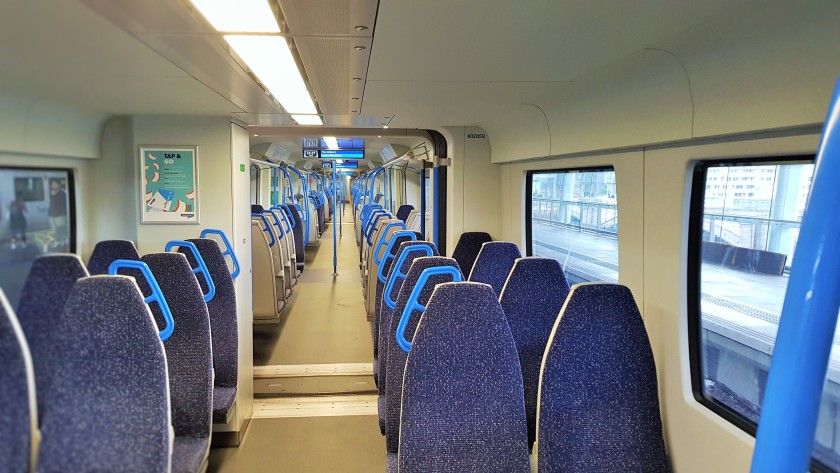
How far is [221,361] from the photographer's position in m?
3.44

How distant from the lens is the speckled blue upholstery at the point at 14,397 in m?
0.99

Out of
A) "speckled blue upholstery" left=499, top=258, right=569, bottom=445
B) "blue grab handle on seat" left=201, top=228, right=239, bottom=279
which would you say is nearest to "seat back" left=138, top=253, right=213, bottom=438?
"blue grab handle on seat" left=201, top=228, right=239, bottom=279

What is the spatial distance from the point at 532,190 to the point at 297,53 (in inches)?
110

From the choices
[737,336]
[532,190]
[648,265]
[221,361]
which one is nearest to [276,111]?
[221,361]

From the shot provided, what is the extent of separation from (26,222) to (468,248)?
3.91 metres

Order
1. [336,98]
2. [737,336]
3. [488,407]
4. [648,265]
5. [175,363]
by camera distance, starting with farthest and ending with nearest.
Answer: [336,98], [175,363], [648,265], [737,336], [488,407]

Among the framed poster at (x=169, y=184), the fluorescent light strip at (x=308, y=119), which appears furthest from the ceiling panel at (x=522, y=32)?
the fluorescent light strip at (x=308, y=119)

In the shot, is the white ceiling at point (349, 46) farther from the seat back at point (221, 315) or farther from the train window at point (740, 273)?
the seat back at point (221, 315)

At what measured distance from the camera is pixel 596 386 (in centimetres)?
200

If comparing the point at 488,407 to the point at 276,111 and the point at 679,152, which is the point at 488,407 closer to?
the point at 679,152

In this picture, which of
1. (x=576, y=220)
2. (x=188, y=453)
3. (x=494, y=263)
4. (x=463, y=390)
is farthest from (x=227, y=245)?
(x=463, y=390)

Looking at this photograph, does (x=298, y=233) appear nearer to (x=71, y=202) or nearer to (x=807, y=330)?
(x=71, y=202)

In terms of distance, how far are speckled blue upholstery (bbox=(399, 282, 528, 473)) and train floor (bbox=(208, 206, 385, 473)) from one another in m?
1.68

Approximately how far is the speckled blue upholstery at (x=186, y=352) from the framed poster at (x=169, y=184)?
1.15m
